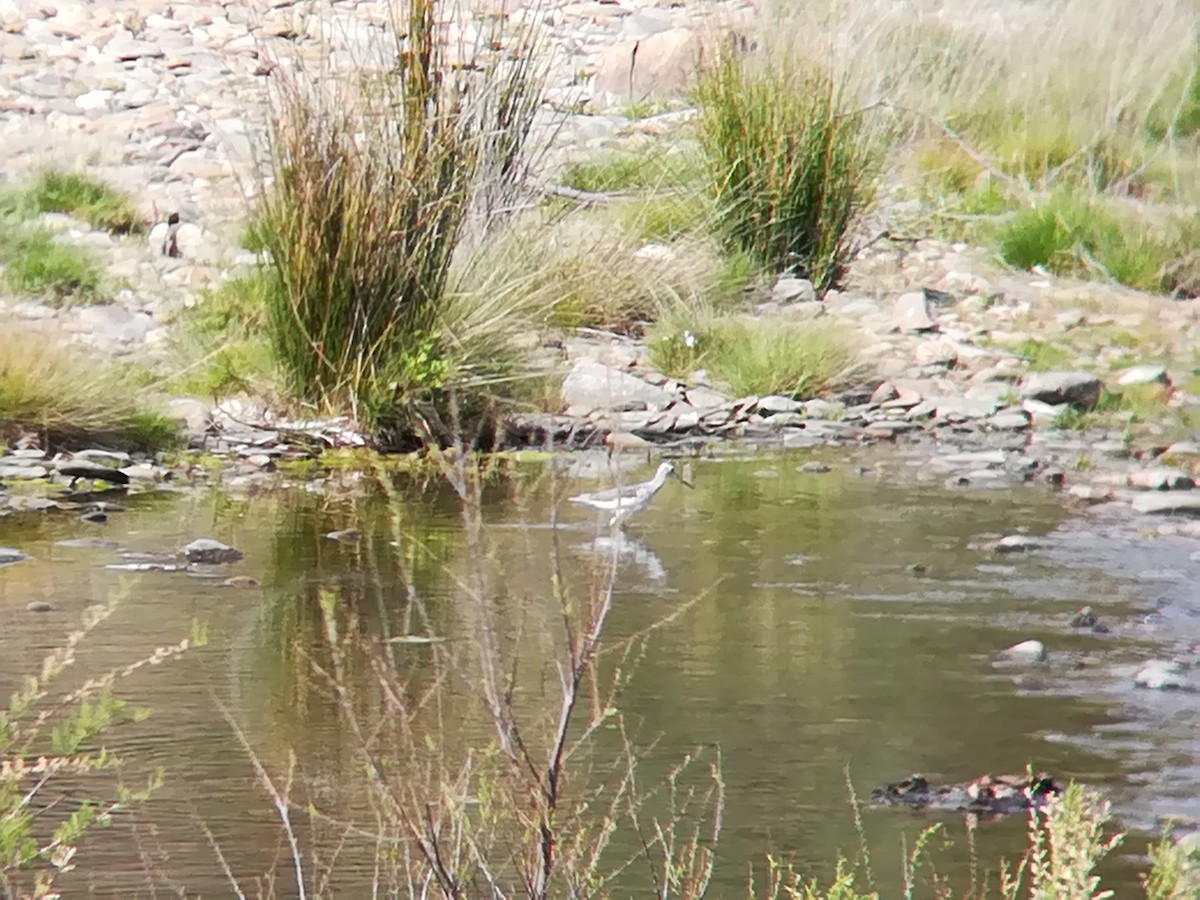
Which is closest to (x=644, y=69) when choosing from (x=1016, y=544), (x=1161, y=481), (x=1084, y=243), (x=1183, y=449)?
(x=1084, y=243)

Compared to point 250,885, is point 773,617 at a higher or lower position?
lower

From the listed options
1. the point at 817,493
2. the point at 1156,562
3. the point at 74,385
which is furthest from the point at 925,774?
the point at 74,385

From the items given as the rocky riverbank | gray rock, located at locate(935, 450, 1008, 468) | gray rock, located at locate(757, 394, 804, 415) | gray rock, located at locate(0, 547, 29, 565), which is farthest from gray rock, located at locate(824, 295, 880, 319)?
gray rock, located at locate(0, 547, 29, 565)

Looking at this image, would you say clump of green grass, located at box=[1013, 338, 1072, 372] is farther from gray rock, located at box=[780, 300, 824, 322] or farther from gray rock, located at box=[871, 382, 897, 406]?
gray rock, located at box=[780, 300, 824, 322]

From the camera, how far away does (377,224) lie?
7.00 metres

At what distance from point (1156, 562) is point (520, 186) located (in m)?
3.51

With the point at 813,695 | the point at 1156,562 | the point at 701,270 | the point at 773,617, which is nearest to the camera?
the point at 813,695

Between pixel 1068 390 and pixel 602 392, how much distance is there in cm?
184

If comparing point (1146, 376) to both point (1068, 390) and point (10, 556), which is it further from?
point (10, 556)

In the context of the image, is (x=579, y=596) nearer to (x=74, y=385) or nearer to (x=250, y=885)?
(x=250, y=885)

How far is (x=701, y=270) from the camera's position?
30.2 ft

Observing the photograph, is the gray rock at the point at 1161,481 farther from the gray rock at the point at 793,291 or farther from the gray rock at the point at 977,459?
the gray rock at the point at 793,291

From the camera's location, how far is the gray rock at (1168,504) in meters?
6.55

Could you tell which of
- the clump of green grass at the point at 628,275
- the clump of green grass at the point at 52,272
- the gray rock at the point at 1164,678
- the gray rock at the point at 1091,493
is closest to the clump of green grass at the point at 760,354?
the clump of green grass at the point at 628,275
